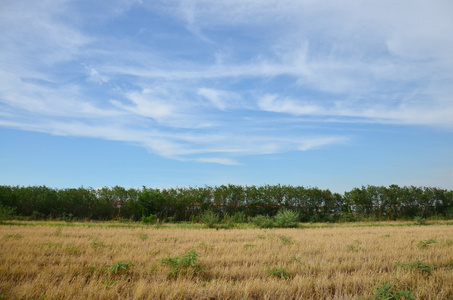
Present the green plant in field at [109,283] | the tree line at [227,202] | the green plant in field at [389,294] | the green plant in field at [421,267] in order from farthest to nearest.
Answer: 1. the tree line at [227,202]
2. the green plant in field at [421,267]
3. the green plant in field at [109,283]
4. the green plant in field at [389,294]

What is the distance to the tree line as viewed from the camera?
30.2 m

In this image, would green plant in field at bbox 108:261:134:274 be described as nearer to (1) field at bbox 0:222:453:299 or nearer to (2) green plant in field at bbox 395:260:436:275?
(1) field at bbox 0:222:453:299

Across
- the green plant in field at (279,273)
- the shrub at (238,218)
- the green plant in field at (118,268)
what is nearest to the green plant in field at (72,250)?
the green plant in field at (118,268)

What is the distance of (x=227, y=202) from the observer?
3328 centimetres

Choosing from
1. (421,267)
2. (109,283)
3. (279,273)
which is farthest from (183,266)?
(421,267)

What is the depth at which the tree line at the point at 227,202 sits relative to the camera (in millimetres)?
30172

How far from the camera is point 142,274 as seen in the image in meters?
6.59

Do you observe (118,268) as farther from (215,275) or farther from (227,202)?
(227,202)

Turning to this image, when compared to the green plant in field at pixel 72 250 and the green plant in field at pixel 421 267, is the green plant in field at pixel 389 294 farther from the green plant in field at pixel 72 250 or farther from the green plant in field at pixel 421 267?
the green plant in field at pixel 72 250

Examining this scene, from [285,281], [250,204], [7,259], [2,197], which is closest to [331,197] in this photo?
[250,204]

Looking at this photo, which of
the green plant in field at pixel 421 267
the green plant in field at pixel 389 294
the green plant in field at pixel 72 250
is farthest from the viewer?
the green plant in field at pixel 72 250

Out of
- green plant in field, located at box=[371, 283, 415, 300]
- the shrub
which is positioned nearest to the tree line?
the shrub

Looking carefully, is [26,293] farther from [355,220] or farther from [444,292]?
[355,220]

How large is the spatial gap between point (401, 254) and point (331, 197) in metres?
27.9
